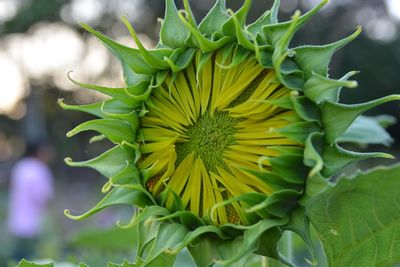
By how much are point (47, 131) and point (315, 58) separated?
76.8ft

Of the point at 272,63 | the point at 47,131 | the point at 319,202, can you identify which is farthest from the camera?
the point at 47,131

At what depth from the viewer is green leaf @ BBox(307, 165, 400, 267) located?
40.1 inches

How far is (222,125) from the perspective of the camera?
47.1 inches

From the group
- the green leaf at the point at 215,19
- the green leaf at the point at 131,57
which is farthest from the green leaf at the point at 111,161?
the green leaf at the point at 215,19

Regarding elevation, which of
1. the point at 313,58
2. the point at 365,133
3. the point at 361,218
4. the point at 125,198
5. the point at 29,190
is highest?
the point at 313,58

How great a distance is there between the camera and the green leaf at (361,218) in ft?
3.34

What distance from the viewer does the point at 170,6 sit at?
1225mm

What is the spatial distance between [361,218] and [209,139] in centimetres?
28

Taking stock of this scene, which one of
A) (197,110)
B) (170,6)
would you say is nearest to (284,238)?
(197,110)

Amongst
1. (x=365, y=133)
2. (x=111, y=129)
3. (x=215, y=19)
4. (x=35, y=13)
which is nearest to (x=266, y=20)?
(x=215, y=19)

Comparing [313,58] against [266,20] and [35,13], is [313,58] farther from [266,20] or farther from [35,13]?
[35,13]

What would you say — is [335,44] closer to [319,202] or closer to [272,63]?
[272,63]

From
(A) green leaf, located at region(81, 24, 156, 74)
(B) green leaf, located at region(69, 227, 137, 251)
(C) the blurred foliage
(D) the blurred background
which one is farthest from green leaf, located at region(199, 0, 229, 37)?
(C) the blurred foliage

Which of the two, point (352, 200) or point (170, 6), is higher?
point (170, 6)
